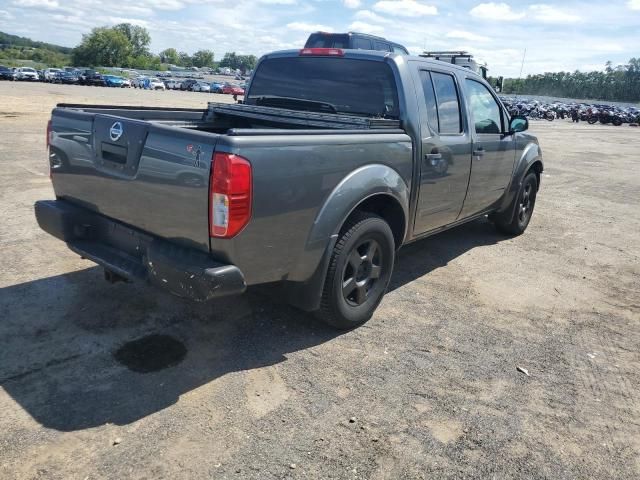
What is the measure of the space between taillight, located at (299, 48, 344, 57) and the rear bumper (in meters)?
2.37

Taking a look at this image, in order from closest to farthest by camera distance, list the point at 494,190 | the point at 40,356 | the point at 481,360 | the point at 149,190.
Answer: the point at 149,190 → the point at 40,356 → the point at 481,360 → the point at 494,190

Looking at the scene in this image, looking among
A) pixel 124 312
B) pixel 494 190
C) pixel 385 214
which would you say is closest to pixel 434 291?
→ pixel 385 214

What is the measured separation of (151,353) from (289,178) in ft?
4.94

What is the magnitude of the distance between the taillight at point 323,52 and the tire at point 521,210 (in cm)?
310

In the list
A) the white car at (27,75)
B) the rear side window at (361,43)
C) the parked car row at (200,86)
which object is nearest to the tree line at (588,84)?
the parked car row at (200,86)

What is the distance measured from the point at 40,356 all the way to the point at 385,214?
8.62 feet

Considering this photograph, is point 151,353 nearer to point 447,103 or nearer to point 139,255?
point 139,255

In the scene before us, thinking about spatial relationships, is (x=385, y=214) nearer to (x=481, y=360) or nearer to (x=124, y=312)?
(x=481, y=360)

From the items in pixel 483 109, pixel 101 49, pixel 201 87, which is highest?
pixel 101 49

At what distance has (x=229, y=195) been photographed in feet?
8.93

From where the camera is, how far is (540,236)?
22.8 ft

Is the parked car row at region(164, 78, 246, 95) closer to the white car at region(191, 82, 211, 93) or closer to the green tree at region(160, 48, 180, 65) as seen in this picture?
the white car at region(191, 82, 211, 93)

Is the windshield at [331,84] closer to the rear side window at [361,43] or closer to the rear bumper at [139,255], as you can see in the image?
the rear bumper at [139,255]

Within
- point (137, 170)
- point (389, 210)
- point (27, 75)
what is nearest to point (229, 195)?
point (137, 170)
